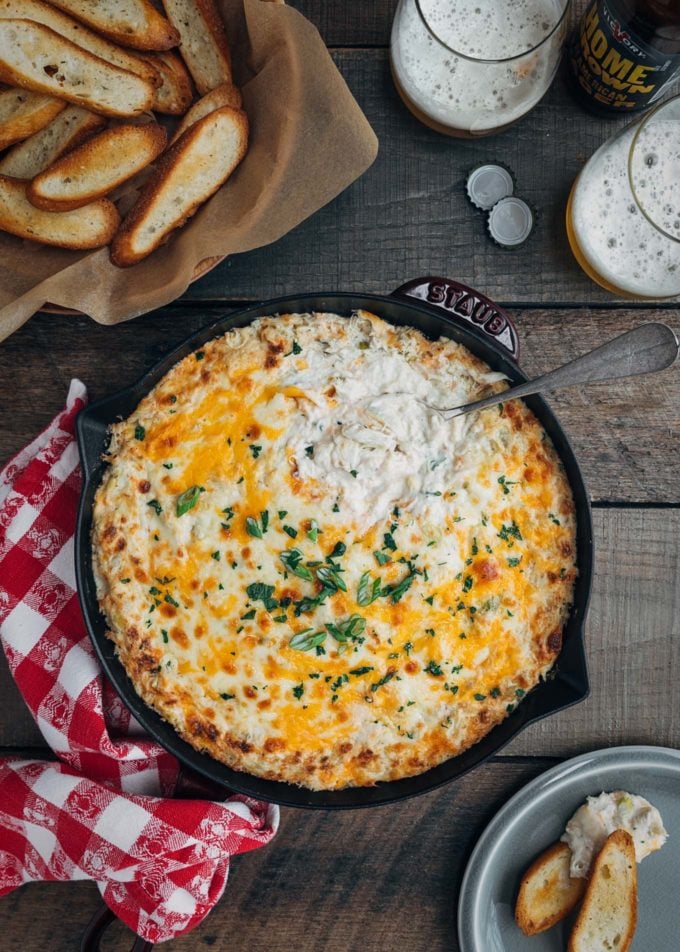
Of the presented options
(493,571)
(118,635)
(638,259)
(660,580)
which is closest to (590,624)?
(660,580)

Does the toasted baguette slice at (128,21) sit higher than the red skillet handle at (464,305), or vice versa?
the toasted baguette slice at (128,21)

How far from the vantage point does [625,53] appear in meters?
2.22

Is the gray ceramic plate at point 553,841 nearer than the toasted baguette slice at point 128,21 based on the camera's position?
No

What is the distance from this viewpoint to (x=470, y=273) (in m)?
2.61

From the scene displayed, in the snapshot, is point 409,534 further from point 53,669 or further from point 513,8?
point 513,8

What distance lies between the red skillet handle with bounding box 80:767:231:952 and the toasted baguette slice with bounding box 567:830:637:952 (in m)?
1.11

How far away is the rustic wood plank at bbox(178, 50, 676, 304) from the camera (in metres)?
2.60

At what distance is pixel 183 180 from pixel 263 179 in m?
0.21

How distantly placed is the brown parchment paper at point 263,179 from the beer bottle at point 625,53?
670mm

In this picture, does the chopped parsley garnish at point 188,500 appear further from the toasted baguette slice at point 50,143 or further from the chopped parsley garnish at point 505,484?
the toasted baguette slice at point 50,143

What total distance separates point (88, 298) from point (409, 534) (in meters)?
1.08

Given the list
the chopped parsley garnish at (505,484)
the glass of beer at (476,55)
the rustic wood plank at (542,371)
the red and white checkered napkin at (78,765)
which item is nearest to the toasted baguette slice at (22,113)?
the rustic wood plank at (542,371)

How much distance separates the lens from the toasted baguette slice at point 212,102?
2320mm

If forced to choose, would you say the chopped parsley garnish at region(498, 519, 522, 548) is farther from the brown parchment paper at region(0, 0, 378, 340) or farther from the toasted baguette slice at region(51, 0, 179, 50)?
the toasted baguette slice at region(51, 0, 179, 50)
